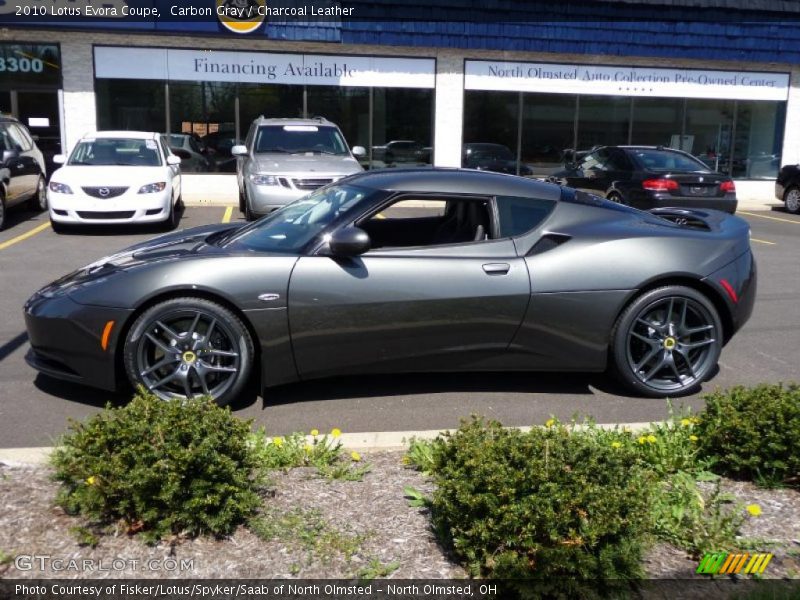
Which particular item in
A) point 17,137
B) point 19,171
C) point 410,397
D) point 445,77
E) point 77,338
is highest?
point 445,77

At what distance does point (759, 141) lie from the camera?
2167cm

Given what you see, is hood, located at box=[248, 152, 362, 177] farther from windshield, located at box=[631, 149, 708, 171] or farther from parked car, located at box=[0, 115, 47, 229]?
windshield, located at box=[631, 149, 708, 171]

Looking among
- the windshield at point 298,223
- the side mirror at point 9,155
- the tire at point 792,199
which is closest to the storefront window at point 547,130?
the tire at point 792,199

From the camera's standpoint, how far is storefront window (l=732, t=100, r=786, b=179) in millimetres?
21438

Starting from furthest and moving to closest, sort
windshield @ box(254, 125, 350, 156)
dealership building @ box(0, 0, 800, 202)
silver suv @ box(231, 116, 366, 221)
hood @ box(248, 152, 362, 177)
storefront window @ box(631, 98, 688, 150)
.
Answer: storefront window @ box(631, 98, 688, 150) < dealership building @ box(0, 0, 800, 202) < windshield @ box(254, 125, 350, 156) < hood @ box(248, 152, 362, 177) < silver suv @ box(231, 116, 366, 221)

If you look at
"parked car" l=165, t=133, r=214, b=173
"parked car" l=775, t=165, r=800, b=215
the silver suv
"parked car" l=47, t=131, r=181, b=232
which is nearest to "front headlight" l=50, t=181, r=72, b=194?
"parked car" l=47, t=131, r=181, b=232

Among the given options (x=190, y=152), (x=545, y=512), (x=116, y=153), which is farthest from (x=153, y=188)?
(x=545, y=512)

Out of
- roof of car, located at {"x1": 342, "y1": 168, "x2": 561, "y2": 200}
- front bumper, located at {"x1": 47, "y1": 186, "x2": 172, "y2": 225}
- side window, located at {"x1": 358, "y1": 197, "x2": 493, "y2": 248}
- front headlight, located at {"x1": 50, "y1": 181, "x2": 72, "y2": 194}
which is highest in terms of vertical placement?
roof of car, located at {"x1": 342, "y1": 168, "x2": 561, "y2": 200}

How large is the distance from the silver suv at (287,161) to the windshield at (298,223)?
248 inches

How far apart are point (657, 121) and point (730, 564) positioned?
19.2 meters

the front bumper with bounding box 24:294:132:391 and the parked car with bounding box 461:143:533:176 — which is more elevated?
the parked car with bounding box 461:143:533:176

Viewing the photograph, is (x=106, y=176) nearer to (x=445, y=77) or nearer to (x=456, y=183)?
(x=456, y=183)

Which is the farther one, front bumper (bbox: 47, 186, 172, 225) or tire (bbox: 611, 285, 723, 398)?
front bumper (bbox: 47, 186, 172, 225)

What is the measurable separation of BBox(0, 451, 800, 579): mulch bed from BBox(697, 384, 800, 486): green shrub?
17 cm
